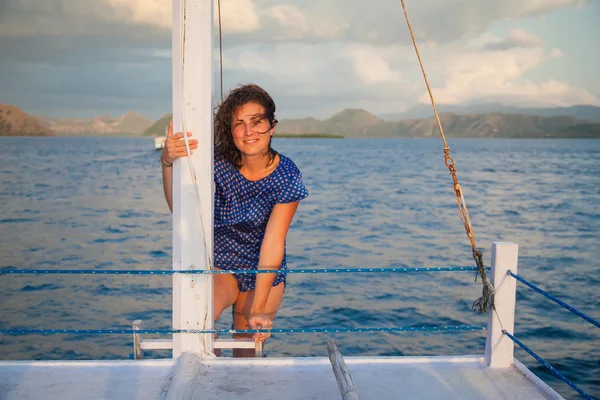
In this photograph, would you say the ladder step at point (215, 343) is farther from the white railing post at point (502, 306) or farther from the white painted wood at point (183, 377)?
the white railing post at point (502, 306)

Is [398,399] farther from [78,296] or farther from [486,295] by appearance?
[78,296]

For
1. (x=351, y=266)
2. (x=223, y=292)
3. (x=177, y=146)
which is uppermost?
(x=177, y=146)

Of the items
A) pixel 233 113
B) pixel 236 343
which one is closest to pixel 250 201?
pixel 233 113

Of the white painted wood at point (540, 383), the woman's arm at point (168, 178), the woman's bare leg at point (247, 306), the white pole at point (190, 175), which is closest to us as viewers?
the white painted wood at point (540, 383)

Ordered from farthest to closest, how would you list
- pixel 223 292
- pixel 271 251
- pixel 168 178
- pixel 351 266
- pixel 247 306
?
pixel 351 266 → pixel 247 306 → pixel 223 292 → pixel 271 251 → pixel 168 178

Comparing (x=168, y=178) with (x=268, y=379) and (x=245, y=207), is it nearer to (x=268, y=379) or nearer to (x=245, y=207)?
(x=245, y=207)

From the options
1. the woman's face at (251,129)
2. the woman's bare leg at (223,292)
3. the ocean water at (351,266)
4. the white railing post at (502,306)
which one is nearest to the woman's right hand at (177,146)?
the woman's face at (251,129)

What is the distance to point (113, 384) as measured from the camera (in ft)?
9.11

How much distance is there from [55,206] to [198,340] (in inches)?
959

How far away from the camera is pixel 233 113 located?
3.42 metres

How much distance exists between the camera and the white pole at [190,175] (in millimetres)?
2963

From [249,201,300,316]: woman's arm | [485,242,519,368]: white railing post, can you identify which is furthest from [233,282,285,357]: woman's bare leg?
[485,242,519,368]: white railing post

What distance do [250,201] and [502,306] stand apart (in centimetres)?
148

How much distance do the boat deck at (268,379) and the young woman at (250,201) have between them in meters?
0.36
